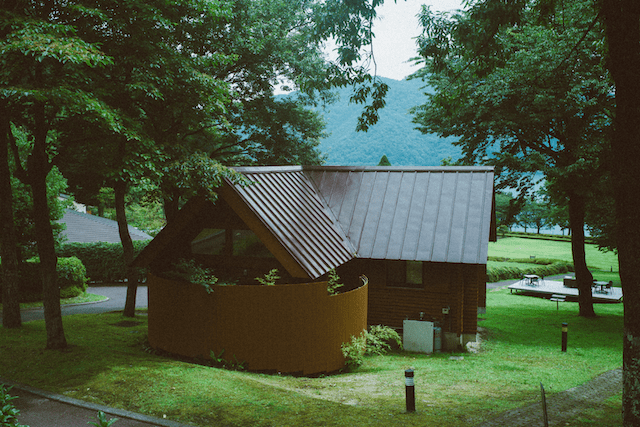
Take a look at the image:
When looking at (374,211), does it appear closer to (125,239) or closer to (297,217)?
(297,217)

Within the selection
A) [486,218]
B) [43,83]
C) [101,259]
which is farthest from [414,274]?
[101,259]

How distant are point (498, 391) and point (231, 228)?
8432 mm

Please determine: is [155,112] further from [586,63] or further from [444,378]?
[586,63]

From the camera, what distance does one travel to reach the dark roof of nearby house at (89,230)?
114 feet

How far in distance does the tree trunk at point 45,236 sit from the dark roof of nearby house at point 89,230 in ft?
81.6

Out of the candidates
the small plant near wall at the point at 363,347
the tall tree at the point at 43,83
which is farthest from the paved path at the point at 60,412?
the small plant near wall at the point at 363,347

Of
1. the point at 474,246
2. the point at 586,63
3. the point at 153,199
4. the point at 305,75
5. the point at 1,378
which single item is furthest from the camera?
the point at 305,75

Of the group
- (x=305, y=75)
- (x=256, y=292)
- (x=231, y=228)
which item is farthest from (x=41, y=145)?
(x=305, y=75)

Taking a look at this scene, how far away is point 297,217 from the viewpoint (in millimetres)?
14148

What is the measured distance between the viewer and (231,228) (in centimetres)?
1396

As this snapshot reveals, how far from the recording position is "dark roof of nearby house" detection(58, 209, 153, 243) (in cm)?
3481

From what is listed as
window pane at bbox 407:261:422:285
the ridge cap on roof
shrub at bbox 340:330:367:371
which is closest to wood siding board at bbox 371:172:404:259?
the ridge cap on roof

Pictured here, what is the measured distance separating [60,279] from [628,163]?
85.4 feet

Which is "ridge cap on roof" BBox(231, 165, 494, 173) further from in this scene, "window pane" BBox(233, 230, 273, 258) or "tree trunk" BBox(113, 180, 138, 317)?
"tree trunk" BBox(113, 180, 138, 317)
